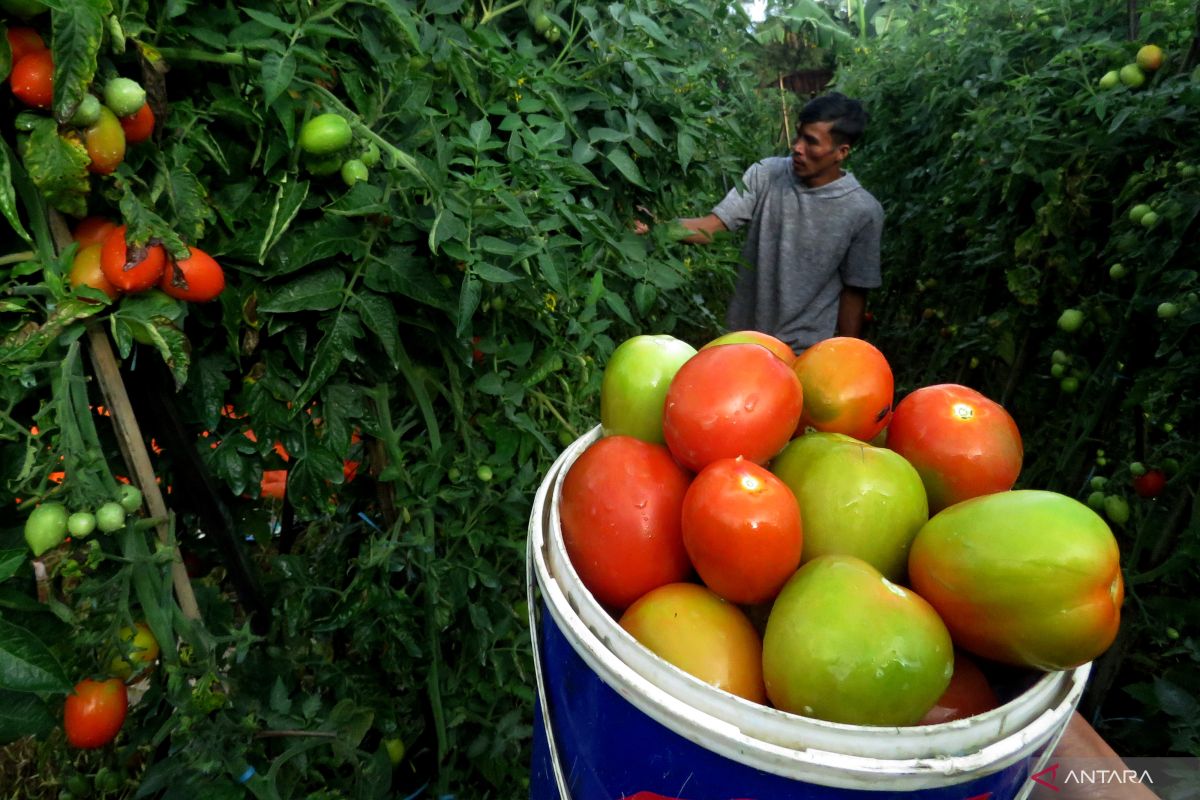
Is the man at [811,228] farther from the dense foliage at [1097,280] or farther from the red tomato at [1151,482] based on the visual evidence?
the red tomato at [1151,482]

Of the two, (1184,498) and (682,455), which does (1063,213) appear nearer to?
(1184,498)

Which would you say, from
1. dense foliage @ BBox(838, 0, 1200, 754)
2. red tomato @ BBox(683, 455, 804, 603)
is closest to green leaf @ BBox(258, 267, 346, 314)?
red tomato @ BBox(683, 455, 804, 603)

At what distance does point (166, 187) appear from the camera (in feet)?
3.01

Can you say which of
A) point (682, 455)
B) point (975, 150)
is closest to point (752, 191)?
point (975, 150)

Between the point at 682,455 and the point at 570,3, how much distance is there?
1.18 m

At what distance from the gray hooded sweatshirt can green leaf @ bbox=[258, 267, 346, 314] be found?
1850mm

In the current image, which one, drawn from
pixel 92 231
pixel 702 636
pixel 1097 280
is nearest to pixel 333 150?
pixel 92 231

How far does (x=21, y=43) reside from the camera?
78 cm

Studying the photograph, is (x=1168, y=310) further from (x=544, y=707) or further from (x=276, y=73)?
(x=276, y=73)

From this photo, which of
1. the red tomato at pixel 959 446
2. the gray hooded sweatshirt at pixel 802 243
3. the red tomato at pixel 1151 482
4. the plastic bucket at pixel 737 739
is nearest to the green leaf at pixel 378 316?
the plastic bucket at pixel 737 739

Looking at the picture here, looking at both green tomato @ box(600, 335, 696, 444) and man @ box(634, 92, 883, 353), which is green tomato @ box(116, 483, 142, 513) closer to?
green tomato @ box(600, 335, 696, 444)

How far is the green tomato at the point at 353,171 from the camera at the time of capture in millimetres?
1025

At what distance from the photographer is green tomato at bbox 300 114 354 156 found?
0.96 m

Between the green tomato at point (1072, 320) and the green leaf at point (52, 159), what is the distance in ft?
8.01
